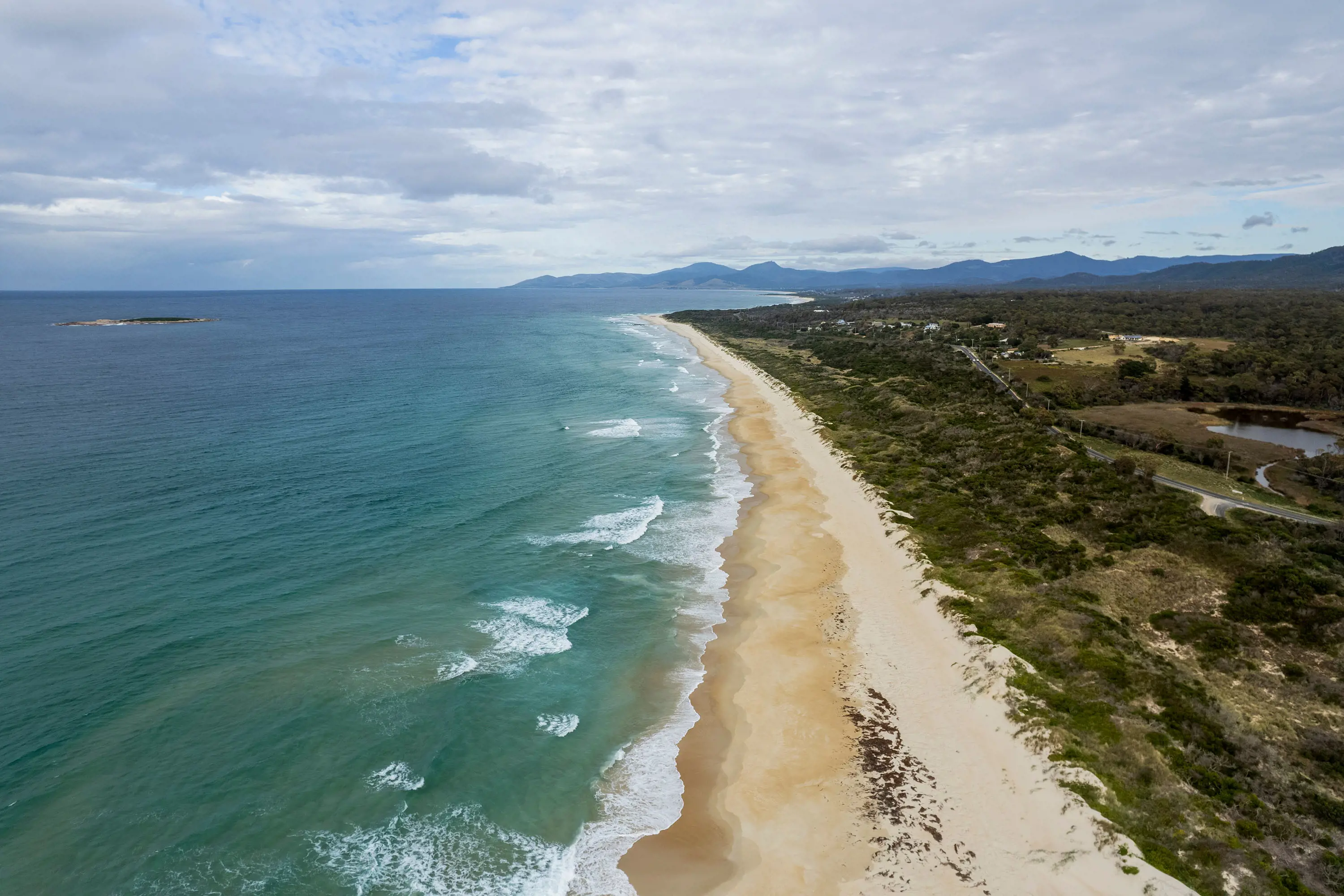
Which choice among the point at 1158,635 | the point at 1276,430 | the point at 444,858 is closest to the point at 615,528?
the point at 444,858

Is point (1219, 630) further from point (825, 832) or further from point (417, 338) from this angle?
point (417, 338)

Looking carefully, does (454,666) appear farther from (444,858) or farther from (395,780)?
(444,858)

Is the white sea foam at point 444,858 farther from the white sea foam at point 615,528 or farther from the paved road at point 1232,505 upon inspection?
the paved road at point 1232,505

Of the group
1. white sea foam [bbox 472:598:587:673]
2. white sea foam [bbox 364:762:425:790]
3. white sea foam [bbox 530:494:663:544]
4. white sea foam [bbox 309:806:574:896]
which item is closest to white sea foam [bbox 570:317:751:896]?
white sea foam [bbox 530:494:663:544]

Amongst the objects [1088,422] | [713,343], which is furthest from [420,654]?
[713,343]

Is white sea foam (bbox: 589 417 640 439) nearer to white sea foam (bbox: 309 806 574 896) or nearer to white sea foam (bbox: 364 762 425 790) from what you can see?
white sea foam (bbox: 364 762 425 790)

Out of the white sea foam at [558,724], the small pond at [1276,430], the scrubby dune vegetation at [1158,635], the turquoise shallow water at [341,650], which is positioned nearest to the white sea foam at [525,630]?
the turquoise shallow water at [341,650]

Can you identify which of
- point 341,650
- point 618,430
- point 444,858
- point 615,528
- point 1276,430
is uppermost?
point 618,430
